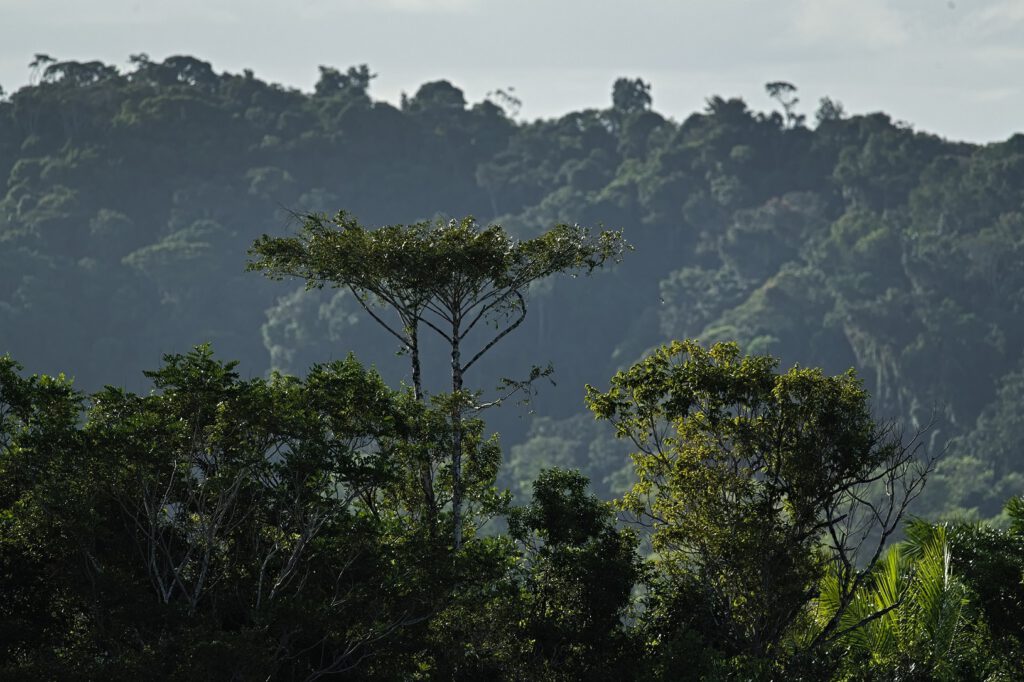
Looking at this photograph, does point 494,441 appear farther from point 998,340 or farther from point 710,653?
point 998,340

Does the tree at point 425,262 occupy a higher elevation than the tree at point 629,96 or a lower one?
lower

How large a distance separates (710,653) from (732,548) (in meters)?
1.25

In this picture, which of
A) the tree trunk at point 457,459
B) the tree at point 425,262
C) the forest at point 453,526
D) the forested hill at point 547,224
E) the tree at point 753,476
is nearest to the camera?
the forest at point 453,526

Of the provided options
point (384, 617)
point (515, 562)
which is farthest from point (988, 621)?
point (384, 617)

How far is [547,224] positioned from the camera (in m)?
160

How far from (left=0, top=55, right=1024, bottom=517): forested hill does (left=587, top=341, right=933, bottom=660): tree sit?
116494 mm

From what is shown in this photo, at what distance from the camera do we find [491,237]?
22594mm

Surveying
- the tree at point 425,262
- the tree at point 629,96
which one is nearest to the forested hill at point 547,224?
the tree at point 629,96

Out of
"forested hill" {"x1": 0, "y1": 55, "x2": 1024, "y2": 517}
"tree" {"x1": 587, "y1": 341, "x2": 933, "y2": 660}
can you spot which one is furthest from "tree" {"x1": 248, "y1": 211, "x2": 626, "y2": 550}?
"forested hill" {"x1": 0, "y1": 55, "x2": 1024, "y2": 517}

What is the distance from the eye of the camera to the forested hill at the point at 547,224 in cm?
14712

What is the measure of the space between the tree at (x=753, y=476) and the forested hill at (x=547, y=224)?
11649 centimetres

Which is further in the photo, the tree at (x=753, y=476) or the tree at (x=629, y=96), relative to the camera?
the tree at (x=629, y=96)

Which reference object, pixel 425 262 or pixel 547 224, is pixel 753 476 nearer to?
pixel 425 262

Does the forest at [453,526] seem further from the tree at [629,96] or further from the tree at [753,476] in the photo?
the tree at [629,96]
